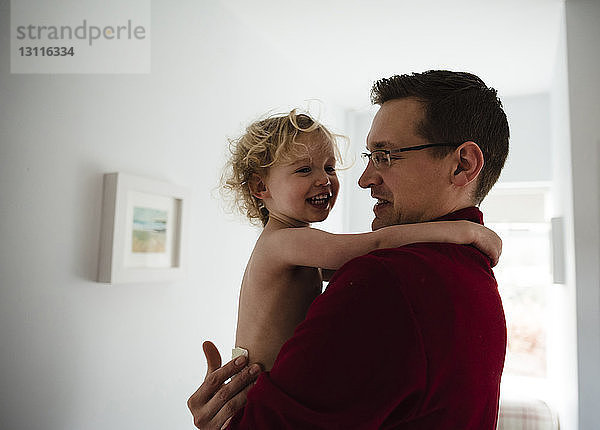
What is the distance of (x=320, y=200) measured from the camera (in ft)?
4.60

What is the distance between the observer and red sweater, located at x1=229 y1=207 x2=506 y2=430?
71 centimetres

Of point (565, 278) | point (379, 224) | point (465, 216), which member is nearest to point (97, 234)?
point (379, 224)

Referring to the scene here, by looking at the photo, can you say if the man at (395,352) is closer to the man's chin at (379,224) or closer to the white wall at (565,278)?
the man's chin at (379,224)

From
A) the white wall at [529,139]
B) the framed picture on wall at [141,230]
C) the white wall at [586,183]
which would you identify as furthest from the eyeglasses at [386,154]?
the white wall at [529,139]

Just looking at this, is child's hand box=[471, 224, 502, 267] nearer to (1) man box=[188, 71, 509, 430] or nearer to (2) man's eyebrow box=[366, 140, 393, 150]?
(1) man box=[188, 71, 509, 430]

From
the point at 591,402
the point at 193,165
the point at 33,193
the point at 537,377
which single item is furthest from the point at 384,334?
the point at 537,377

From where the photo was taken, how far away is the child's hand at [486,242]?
3.17 feet

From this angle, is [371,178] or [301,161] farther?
[301,161]

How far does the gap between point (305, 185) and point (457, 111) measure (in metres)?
0.47

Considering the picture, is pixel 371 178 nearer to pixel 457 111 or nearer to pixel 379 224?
pixel 379 224

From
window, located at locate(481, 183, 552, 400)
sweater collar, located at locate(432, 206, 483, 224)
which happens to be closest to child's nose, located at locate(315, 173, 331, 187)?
sweater collar, located at locate(432, 206, 483, 224)

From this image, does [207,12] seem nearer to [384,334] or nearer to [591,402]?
[384,334]

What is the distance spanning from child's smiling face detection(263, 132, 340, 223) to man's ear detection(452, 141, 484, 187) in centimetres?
43

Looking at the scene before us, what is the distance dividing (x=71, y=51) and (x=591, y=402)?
2559mm
